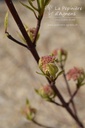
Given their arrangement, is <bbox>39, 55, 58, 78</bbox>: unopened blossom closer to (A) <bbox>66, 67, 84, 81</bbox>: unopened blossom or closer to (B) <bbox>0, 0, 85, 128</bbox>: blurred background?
(A) <bbox>66, 67, 84, 81</bbox>: unopened blossom

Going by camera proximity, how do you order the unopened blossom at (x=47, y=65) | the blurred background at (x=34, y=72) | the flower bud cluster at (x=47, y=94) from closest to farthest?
the unopened blossom at (x=47, y=65) < the flower bud cluster at (x=47, y=94) < the blurred background at (x=34, y=72)

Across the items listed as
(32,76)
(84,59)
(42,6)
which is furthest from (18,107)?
(42,6)

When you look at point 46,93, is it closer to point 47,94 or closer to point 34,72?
point 47,94

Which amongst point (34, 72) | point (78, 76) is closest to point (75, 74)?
point (78, 76)

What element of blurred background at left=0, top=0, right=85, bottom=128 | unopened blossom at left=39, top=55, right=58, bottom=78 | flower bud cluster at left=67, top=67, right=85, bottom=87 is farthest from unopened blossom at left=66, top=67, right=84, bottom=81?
blurred background at left=0, top=0, right=85, bottom=128

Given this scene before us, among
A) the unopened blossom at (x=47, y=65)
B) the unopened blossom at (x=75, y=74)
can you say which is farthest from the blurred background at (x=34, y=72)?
the unopened blossom at (x=47, y=65)

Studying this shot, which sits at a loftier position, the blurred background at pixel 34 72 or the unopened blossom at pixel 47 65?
the unopened blossom at pixel 47 65

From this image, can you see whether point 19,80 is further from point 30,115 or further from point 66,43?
point 30,115

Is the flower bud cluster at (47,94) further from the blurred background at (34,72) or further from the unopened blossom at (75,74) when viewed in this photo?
the blurred background at (34,72)
